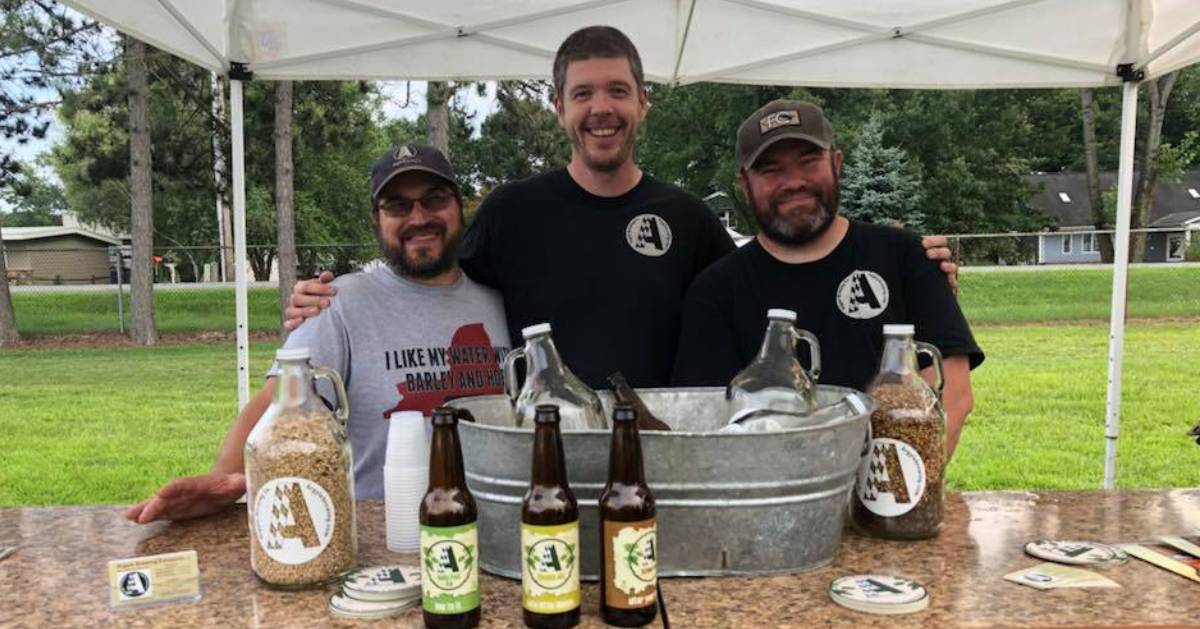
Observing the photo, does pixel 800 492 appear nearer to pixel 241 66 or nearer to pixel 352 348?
pixel 352 348

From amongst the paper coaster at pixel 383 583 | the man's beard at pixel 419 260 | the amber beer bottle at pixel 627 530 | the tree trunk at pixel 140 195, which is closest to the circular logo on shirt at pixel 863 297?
the man's beard at pixel 419 260

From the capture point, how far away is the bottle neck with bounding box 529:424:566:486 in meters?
1.13

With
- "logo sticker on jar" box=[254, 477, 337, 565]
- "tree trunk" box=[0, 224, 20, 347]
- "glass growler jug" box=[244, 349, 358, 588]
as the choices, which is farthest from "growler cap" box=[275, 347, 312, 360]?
"tree trunk" box=[0, 224, 20, 347]

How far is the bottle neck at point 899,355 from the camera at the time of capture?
144 centimetres

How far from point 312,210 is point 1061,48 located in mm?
25450

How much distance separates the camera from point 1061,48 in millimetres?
3877

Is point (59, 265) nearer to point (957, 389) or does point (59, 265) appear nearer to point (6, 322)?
point (6, 322)

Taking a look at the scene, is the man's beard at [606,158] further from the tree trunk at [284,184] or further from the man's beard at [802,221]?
the tree trunk at [284,184]

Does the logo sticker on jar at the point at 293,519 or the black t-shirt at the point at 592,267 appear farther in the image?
the black t-shirt at the point at 592,267

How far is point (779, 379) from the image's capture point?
1419mm

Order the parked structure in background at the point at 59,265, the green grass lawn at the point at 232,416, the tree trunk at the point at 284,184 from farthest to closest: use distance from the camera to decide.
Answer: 1. the parked structure in background at the point at 59,265
2. the tree trunk at the point at 284,184
3. the green grass lawn at the point at 232,416

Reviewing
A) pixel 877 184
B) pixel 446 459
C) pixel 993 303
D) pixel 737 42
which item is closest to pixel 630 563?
pixel 446 459

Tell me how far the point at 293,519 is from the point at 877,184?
20.7 meters

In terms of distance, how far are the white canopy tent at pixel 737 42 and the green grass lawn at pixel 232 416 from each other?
2.49 meters
